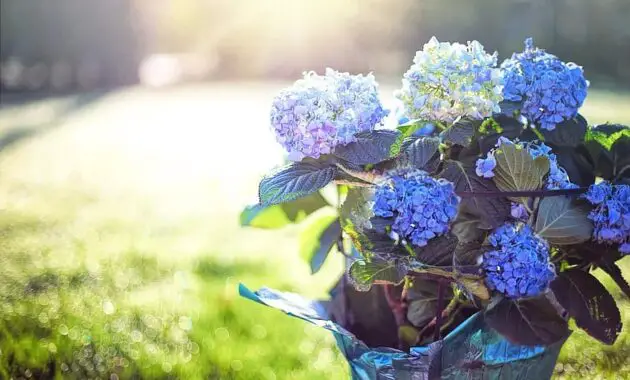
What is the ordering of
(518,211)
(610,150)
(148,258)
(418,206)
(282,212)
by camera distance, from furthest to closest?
(148,258) < (282,212) < (610,150) < (518,211) < (418,206)

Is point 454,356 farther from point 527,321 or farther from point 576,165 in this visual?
point 576,165

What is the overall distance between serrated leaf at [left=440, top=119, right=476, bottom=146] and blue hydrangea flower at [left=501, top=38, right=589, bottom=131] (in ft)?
0.34

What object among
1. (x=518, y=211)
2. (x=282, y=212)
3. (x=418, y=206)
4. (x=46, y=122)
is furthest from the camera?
(x=46, y=122)

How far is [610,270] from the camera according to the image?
103 cm

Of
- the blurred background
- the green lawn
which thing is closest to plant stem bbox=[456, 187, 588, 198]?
the blurred background

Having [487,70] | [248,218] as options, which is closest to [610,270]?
[487,70]

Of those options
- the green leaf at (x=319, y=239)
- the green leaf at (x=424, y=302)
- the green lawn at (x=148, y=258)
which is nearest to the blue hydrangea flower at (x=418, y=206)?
the green leaf at (x=424, y=302)

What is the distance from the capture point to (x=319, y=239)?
1.23m

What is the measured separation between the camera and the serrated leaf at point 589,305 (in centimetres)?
93

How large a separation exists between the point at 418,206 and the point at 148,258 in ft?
5.47

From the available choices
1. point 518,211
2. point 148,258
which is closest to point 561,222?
point 518,211

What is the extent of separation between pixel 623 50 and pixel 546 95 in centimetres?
477

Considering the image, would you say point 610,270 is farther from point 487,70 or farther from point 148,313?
point 148,313

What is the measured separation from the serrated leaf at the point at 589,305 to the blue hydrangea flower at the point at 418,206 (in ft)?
0.64
